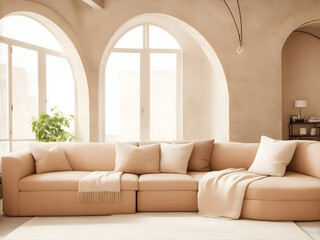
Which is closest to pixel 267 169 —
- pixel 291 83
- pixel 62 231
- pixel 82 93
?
pixel 62 231

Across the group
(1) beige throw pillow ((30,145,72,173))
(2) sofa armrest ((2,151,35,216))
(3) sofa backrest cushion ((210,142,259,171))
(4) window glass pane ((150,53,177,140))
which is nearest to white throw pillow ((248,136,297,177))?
(3) sofa backrest cushion ((210,142,259,171))

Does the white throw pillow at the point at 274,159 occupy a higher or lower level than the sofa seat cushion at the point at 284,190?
higher

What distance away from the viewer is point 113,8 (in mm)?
6066

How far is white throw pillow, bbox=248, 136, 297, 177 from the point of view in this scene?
3.90 metres

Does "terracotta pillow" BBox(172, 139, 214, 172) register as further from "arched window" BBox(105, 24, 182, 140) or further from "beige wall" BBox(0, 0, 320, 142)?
"arched window" BBox(105, 24, 182, 140)

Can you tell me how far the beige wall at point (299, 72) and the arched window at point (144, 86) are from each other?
2.32 metres

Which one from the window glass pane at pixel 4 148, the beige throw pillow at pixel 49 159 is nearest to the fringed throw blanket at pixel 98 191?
the beige throw pillow at pixel 49 159

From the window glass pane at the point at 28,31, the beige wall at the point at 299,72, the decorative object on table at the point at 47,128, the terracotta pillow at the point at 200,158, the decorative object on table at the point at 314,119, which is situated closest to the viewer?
the terracotta pillow at the point at 200,158

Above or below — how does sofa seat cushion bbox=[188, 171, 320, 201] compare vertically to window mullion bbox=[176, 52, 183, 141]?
below

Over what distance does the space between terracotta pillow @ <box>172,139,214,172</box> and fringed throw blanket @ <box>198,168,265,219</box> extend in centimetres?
48

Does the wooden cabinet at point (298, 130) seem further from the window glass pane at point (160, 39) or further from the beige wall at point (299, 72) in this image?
the window glass pane at point (160, 39)

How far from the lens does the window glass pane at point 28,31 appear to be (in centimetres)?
560

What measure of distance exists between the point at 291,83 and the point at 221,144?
3831 mm

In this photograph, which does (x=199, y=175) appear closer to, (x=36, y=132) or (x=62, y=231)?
(x=62, y=231)
